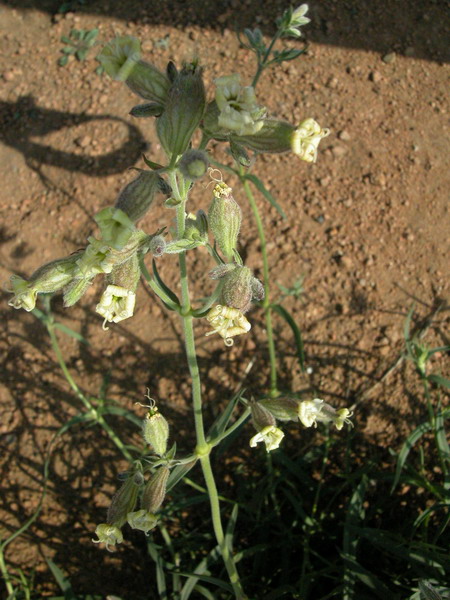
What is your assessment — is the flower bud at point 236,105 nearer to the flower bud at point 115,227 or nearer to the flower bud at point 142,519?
the flower bud at point 115,227

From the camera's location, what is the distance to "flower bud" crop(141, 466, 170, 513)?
1832 mm

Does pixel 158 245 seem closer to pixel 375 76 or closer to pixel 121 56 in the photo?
pixel 121 56

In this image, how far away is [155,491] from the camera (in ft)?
6.01

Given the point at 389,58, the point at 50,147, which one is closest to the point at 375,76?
the point at 389,58

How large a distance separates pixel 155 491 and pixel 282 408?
504 mm

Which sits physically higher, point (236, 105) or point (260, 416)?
point (236, 105)

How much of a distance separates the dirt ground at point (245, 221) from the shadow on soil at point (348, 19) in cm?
1

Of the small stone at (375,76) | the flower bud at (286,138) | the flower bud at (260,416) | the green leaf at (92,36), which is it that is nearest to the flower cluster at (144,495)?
the flower bud at (260,416)

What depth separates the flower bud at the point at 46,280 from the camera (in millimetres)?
1786

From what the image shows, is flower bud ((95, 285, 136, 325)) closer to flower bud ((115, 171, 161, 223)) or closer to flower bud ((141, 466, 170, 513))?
flower bud ((115, 171, 161, 223))

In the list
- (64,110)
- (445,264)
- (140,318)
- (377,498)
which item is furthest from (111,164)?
(377,498)

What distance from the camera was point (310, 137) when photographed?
162 cm

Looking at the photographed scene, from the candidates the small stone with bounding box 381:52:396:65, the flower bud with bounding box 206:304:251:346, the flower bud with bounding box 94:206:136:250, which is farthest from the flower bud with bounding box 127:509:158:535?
the small stone with bounding box 381:52:396:65

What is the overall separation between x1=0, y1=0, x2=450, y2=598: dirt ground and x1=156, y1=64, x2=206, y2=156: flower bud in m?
1.72
